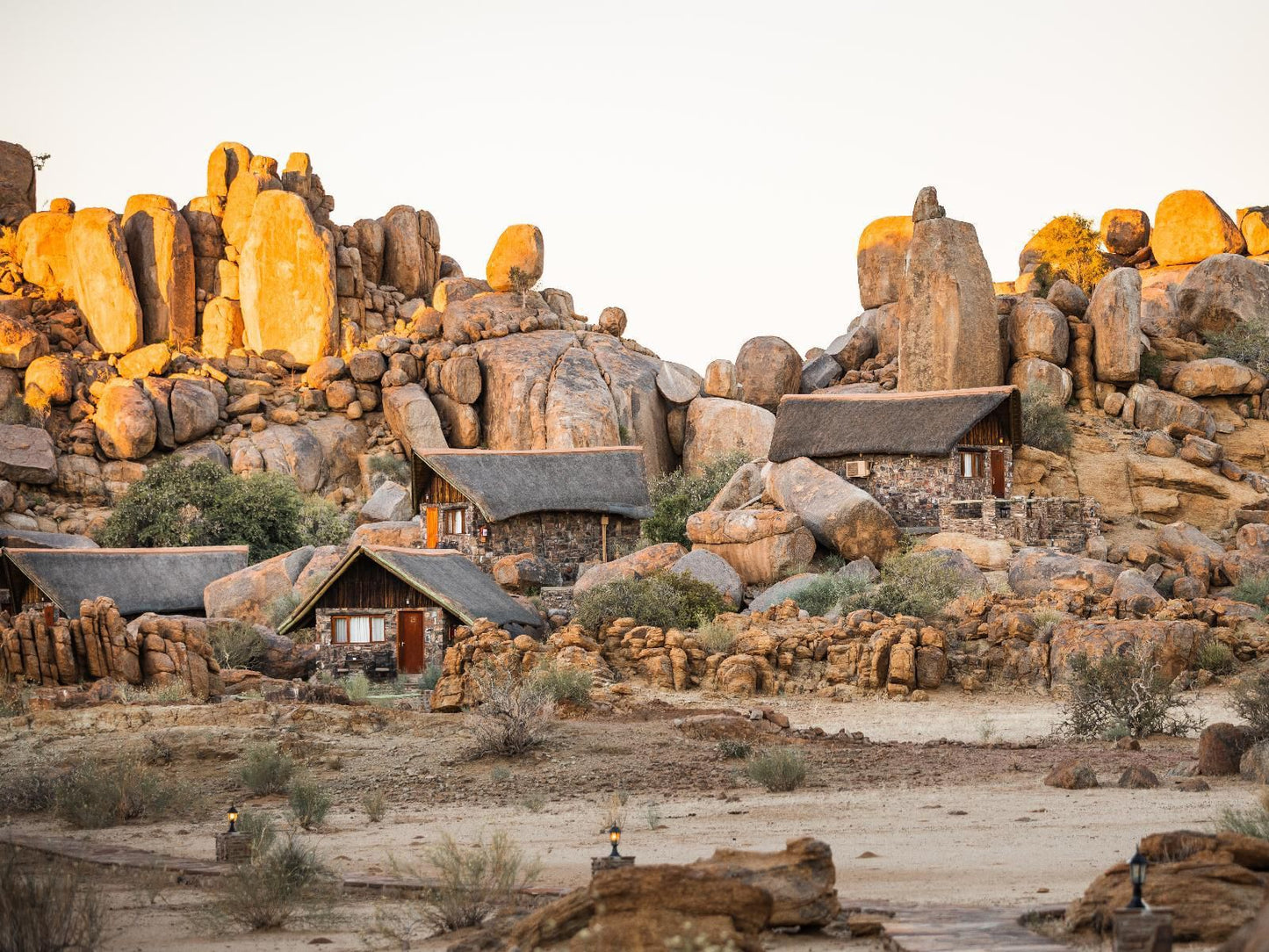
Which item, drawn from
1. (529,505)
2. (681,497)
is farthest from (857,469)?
(529,505)

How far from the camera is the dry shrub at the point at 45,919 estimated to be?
29.2 ft

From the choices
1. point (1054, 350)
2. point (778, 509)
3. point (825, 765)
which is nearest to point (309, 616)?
point (778, 509)

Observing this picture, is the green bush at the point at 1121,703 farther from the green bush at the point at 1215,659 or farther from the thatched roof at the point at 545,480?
the thatched roof at the point at 545,480

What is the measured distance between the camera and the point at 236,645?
3247 centimetres

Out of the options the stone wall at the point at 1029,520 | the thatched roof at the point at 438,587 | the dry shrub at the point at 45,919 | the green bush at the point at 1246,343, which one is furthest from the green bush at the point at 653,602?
the green bush at the point at 1246,343

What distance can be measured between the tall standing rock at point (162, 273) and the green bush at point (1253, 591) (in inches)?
2094

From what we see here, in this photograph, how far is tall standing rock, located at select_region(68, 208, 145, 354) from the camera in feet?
230

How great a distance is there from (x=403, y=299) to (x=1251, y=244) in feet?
133

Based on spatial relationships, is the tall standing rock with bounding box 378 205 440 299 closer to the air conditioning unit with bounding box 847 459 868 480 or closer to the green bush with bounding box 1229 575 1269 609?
the air conditioning unit with bounding box 847 459 868 480

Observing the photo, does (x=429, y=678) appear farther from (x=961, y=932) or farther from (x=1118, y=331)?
(x=1118, y=331)

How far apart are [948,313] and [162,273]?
4010cm

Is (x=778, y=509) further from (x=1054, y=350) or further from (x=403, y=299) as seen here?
(x=403, y=299)

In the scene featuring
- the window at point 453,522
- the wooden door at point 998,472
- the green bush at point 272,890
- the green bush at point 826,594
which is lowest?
the green bush at point 272,890

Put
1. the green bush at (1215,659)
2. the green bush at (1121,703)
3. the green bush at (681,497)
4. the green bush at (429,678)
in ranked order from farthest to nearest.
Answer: the green bush at (681,497) → the green bush at (429,678) → the green bush at (1215,659) → the green bush at (1121,703)
